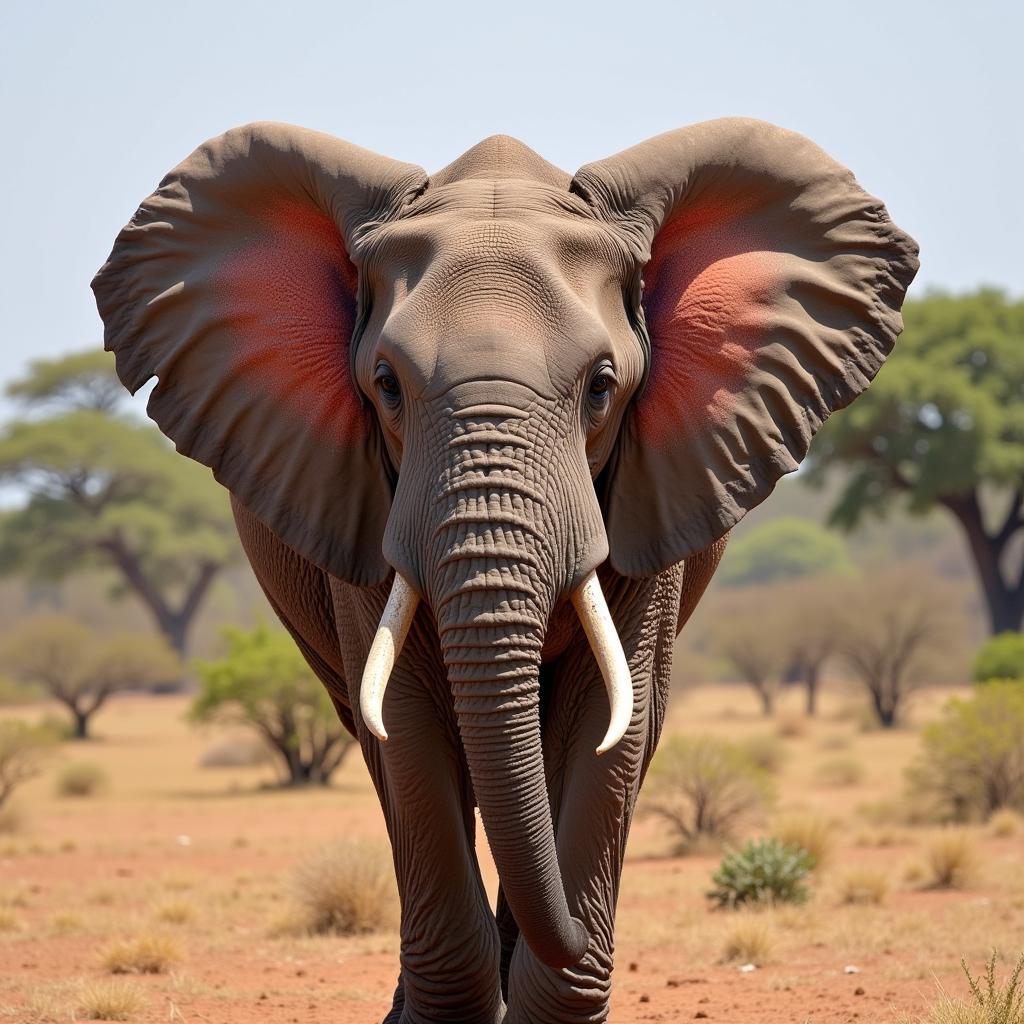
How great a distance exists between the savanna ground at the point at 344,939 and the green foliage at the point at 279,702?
2.09 meters

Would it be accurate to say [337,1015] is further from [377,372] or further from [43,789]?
[43,789]

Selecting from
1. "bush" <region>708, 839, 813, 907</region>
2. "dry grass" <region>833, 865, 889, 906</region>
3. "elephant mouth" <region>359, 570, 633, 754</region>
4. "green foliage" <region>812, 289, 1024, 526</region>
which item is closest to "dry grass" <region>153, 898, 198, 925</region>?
"bush" <region>708, 839, 813, 907</region>

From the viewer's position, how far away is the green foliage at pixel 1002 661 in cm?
2709

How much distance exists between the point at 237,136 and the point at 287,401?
97cm

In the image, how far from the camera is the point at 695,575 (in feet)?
23.0

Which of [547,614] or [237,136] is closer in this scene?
[547,614]

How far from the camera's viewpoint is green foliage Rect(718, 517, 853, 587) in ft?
273

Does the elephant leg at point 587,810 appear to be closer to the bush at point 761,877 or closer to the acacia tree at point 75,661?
the bush at point 761,877

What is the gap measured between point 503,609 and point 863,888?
27.2ft

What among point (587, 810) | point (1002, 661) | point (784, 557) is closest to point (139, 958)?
point (587, 810)

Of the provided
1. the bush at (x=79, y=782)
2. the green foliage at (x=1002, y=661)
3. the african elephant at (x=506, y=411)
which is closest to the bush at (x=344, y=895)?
the african elephant at (x=506, y=411)

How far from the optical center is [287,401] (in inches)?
234

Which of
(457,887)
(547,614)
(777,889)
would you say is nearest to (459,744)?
(457,887)

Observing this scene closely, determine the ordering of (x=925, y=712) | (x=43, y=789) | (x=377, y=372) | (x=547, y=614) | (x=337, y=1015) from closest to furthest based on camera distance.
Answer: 1. (x=547, y=614)
2. (x=377, y=372)
3. (x=337, y=1015)
4. (x=43, y=789)
5. (x=925, y=712)
